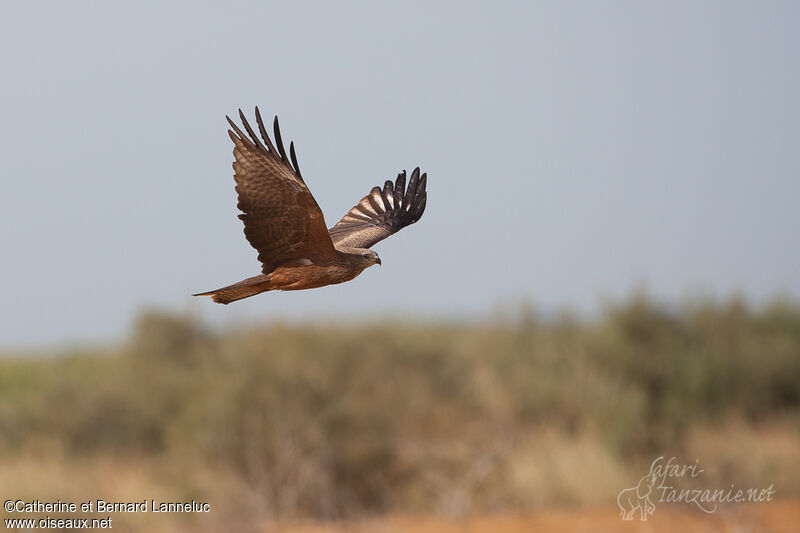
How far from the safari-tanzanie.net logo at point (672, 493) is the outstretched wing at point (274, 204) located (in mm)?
8914

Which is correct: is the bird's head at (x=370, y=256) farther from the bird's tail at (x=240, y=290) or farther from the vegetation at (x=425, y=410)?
the vegetation at (x=425, y=410)

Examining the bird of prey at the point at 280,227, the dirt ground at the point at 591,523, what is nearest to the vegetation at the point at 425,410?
the dirt ground at the point at 591,523

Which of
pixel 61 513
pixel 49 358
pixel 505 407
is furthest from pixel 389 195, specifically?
pixel 49 358

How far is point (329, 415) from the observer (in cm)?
1499

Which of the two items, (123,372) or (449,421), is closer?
(449,421)

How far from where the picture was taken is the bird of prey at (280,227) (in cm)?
389

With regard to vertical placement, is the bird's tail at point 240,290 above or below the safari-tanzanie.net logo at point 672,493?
above

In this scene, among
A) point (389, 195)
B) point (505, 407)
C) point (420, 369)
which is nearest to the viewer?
point (389, 195)

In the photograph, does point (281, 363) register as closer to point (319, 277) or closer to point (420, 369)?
point (420, 369)

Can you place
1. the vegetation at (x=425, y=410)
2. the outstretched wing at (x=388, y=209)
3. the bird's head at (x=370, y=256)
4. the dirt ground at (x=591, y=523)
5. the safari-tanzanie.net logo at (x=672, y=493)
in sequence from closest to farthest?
the bird's head at (x=370, y=256), the outstretched wing at (x=388, y=209), the safari-tanzanie.net logo at (x=672, y=493), the dirt ground at (x=591, y=523), the vegetation at (x=425, y=410)

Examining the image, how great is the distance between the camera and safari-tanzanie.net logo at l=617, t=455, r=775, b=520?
1212 cm

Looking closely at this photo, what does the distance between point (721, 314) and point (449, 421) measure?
6.44 meters

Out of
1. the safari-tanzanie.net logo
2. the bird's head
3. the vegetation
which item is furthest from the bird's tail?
the vegetation

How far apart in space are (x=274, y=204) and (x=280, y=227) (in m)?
0.11
